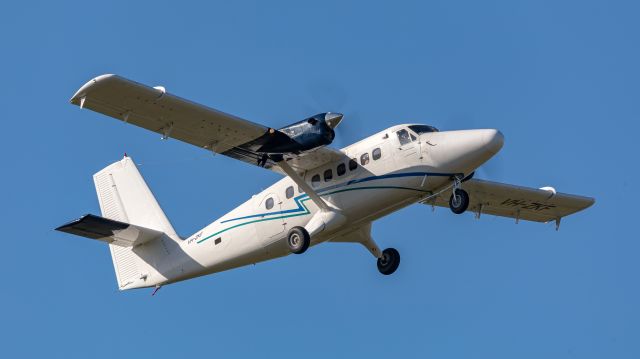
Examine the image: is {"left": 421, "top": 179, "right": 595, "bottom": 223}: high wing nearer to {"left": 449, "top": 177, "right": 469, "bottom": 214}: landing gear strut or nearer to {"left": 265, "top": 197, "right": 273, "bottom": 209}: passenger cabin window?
{"left": 449, "top": 177, "right": 469, "bottom": 214}: landing gear strut

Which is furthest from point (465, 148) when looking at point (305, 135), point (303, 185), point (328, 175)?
point (303, 185)

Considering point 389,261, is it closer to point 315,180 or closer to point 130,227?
point 315,180

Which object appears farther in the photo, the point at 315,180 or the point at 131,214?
the point at 131,214

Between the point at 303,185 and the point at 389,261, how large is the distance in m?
3.87

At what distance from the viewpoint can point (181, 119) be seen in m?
24.0

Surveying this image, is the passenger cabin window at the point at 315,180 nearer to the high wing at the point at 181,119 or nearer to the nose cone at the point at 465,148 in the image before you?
the high wing at the point at 181,119

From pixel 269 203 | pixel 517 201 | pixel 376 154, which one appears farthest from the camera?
pixel 517 201

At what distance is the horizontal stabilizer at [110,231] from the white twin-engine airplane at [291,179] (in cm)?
3

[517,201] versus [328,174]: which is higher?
[328,174]

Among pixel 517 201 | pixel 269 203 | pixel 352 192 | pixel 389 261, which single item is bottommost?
pixel 389 261

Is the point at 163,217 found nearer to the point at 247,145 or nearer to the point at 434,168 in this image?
the point at 247,145

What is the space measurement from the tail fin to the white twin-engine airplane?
3.7 inches

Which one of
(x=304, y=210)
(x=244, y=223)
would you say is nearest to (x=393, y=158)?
(x=304, y=210)

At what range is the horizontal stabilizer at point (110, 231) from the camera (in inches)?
1027
